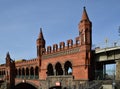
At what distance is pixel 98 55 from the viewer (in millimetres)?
39781

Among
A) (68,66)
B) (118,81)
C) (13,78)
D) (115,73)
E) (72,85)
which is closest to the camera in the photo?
(118,81)

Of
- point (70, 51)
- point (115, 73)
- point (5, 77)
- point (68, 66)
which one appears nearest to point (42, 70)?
point (68, 66)

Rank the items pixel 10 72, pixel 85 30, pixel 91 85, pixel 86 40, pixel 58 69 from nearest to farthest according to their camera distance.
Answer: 1. pixel 91 85
2. pixel 86 40
3. pixel 85 30
4. pixel 58 69
5. pixel 10 72

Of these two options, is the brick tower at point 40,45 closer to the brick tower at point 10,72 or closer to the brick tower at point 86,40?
the brick tower at point 86,40

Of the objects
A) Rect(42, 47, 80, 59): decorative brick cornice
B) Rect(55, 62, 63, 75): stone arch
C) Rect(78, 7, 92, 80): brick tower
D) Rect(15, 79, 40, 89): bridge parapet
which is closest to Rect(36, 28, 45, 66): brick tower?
Rect(42, 47, 80, 59): decorative brick cornice

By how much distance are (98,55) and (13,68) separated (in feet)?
137

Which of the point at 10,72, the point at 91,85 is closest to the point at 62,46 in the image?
the point at 91,85

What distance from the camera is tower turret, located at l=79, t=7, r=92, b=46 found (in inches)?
1591

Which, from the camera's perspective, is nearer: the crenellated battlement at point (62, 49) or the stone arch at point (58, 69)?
the crenellated battlement at point (62, 49)

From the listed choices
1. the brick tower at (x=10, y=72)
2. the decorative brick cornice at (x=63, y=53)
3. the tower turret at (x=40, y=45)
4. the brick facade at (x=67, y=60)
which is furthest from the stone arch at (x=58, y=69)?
the brick tower at (x=10, y=72)

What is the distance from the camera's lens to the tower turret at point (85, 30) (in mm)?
40416

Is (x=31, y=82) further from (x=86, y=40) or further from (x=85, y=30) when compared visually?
(x=85, y=30)

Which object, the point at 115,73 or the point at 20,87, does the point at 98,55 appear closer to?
the point at 115,73

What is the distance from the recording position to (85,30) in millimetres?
40625
